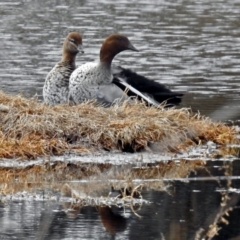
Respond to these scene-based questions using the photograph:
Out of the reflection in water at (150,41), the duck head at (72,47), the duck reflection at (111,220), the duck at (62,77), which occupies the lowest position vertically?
the reflection in water at (150,41)

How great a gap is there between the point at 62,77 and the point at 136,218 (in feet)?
16.8

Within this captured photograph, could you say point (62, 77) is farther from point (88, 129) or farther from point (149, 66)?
point (149, 66)

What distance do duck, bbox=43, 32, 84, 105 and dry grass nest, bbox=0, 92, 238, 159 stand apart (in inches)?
45.5

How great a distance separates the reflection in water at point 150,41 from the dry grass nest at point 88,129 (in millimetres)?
1047

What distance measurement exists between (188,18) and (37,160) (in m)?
14.0

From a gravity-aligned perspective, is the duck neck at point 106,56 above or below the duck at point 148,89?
above

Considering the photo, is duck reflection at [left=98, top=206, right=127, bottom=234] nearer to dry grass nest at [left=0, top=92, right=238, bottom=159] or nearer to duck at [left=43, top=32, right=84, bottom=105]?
dry grass nest at [left=0, top=92, right=238, bottom=159]

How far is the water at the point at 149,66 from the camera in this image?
7.06 m

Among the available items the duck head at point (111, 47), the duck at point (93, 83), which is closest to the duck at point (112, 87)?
the duck at point (93, 83)

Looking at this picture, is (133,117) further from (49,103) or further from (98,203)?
(98,203)

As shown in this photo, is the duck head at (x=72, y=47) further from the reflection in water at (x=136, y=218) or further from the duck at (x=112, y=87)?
the reflection in water at (x=136, y=218)

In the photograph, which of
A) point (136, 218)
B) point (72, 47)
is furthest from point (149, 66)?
point (136, 218)

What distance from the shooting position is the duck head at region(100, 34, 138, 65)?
472 inches

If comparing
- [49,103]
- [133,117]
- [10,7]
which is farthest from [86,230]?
[10,7]
